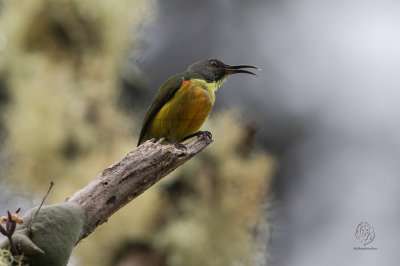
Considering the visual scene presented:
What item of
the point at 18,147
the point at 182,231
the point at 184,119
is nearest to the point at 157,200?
the point at 182,231

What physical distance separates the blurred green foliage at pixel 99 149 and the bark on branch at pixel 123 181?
1439mm

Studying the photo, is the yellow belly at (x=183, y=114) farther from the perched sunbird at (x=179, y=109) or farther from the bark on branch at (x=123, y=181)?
the bark on branch at (x=123, y=181)

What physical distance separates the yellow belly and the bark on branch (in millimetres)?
967

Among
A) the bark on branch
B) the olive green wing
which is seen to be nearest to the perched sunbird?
the olive green wing

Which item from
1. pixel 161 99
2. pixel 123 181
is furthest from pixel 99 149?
pixel 123 181

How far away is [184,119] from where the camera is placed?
2340 mm

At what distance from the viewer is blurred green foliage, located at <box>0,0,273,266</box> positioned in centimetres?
274

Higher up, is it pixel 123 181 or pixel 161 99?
pixel 161 99

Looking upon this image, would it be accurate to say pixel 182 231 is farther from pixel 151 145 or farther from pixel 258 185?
pixel 151 145

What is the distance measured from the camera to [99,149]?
2.83 meters

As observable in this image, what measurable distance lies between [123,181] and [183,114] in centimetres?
118

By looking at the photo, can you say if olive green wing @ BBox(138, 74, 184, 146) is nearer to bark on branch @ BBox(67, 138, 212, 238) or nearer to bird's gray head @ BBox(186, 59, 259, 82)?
bird's gray head @ BBox(186, 59, 259, 82)

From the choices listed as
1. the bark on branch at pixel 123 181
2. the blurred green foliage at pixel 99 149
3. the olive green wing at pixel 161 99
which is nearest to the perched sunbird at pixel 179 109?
the olive green wing at pixel 161 99

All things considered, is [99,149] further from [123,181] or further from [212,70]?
[123,181]
